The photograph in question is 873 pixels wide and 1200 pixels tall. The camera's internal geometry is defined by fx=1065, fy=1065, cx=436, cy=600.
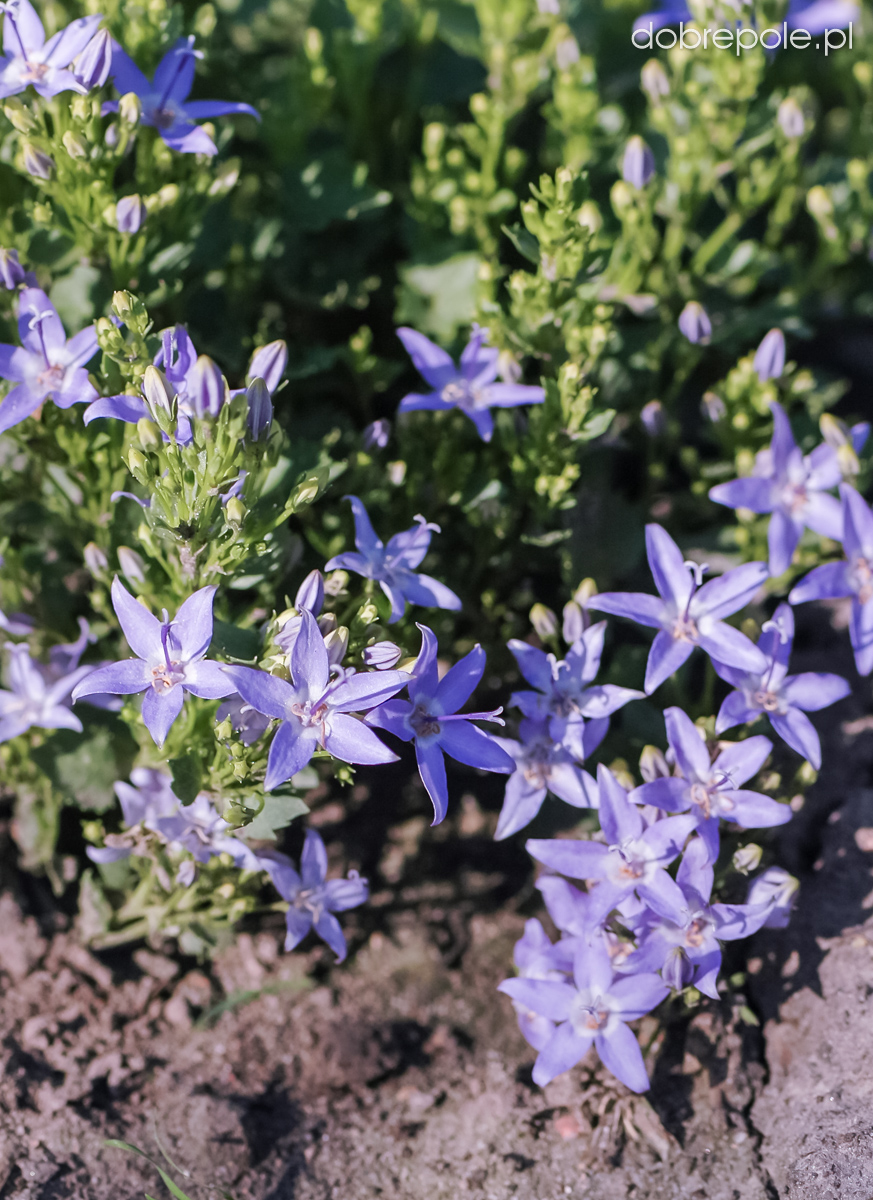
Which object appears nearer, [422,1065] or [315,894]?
[315,894]

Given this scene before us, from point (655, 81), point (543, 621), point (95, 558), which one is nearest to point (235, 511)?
point (95, 558)

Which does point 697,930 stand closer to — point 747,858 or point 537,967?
point 747,858

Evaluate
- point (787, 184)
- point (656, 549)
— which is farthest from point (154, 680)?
point (787, 184)

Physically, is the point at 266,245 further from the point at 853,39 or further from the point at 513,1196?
the point at 513,1196

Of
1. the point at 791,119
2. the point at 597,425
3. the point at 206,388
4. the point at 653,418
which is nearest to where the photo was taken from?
the point at 206,388

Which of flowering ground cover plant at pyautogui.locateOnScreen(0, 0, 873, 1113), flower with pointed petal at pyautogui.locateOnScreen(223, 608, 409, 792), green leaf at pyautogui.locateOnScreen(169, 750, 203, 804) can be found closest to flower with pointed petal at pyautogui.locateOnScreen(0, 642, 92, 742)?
flowering ground cover plant at pyautogui.locateOnScreen(0, 0, 873, 1113)
